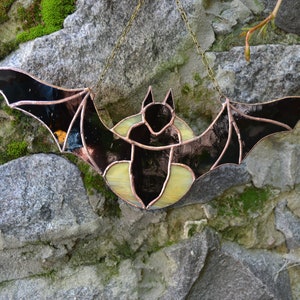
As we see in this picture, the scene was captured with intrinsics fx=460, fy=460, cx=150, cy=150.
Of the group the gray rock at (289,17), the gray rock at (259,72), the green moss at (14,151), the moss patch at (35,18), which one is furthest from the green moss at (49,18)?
the gray rock at (289,17)

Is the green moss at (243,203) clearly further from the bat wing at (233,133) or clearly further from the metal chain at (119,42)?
the metal chain at (119,42)

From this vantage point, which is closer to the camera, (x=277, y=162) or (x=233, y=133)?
(x=233, y=133)

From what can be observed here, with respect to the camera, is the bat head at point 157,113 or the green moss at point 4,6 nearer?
the bat head at point 157,113

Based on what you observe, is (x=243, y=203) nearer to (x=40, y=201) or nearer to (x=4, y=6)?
(x=40, y=201)

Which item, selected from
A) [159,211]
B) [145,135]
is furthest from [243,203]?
[145,135]

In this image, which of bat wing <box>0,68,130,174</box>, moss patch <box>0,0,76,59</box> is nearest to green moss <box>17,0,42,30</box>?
moss patch <box>0,0,76,59</box>

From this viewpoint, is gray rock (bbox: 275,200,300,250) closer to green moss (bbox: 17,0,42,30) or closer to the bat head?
the bat head
